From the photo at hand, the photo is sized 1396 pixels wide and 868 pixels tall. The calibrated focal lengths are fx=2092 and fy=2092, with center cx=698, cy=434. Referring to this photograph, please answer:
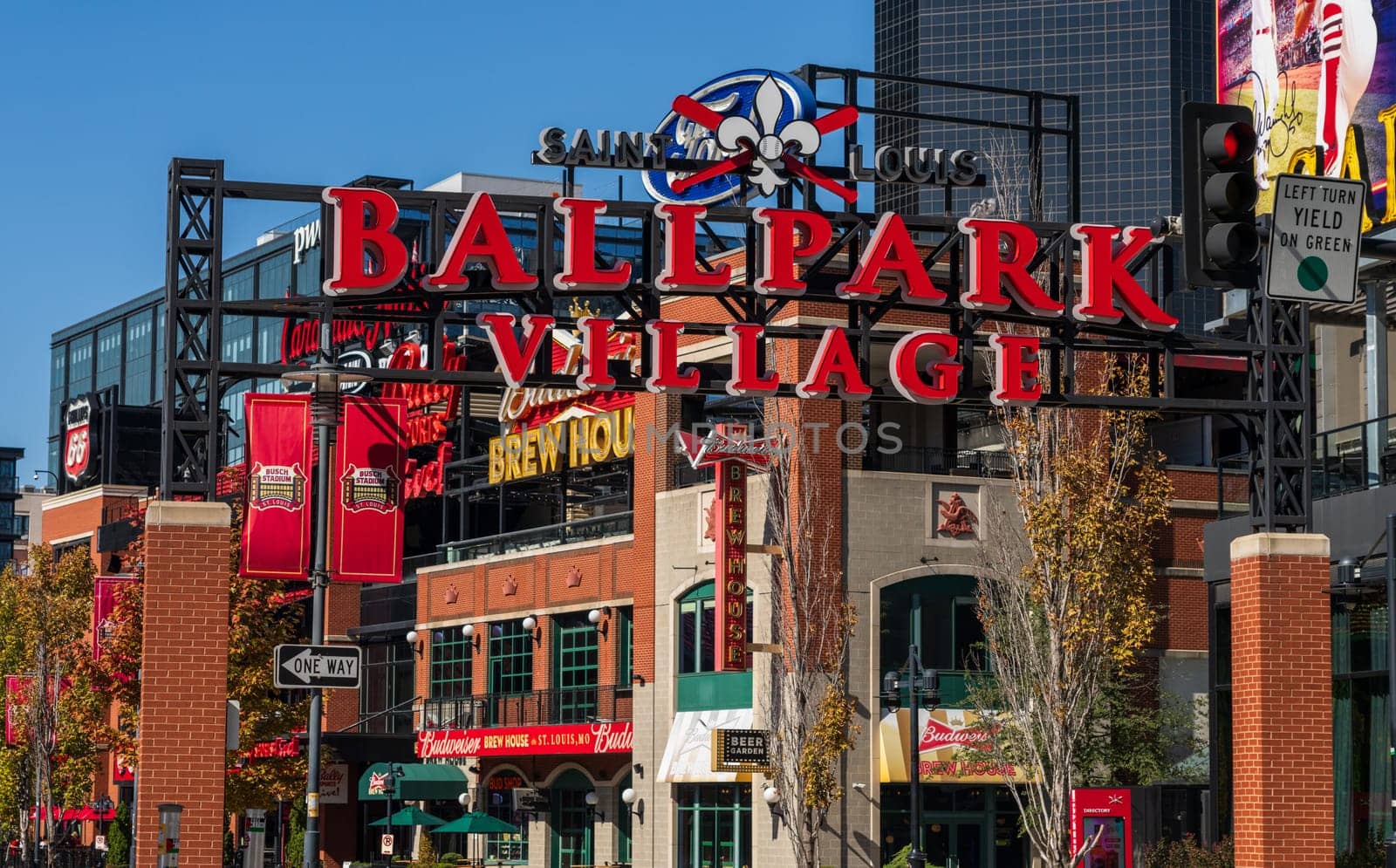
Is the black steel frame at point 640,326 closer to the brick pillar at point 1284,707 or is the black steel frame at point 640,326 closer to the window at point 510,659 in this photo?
the brick pillar at point 1284,707

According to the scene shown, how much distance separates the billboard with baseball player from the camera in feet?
136

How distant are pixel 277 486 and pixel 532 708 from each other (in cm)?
3011

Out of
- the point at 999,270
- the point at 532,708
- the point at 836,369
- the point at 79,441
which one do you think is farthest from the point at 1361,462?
the point at 79,441

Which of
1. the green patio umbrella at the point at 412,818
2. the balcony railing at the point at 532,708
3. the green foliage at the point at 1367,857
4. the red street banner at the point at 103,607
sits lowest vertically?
the green patio umbrella at the point at 412,818


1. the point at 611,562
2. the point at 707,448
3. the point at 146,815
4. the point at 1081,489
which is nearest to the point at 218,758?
the point at 146,815

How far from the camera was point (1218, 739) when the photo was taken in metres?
41.4

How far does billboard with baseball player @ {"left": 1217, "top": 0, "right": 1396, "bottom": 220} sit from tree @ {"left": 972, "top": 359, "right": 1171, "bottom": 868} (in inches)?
232

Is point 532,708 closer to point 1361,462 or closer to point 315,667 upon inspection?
point 1361,462

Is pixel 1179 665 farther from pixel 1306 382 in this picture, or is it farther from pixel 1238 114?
pixel 1238 114

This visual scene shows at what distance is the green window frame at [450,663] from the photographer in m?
65.1

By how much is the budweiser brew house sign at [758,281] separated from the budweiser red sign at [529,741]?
2938 centimetres

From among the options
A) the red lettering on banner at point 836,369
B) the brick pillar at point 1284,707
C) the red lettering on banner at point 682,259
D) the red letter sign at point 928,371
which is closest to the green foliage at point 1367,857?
the brick pillar at point 1284,707

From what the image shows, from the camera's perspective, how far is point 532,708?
60656mm

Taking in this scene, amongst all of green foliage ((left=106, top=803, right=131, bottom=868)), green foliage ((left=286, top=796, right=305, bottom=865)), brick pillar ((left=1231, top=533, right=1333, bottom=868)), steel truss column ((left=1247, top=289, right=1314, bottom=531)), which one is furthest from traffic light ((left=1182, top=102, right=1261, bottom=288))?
green foliage ((left=106, top=803, right=131, bottom=868))
